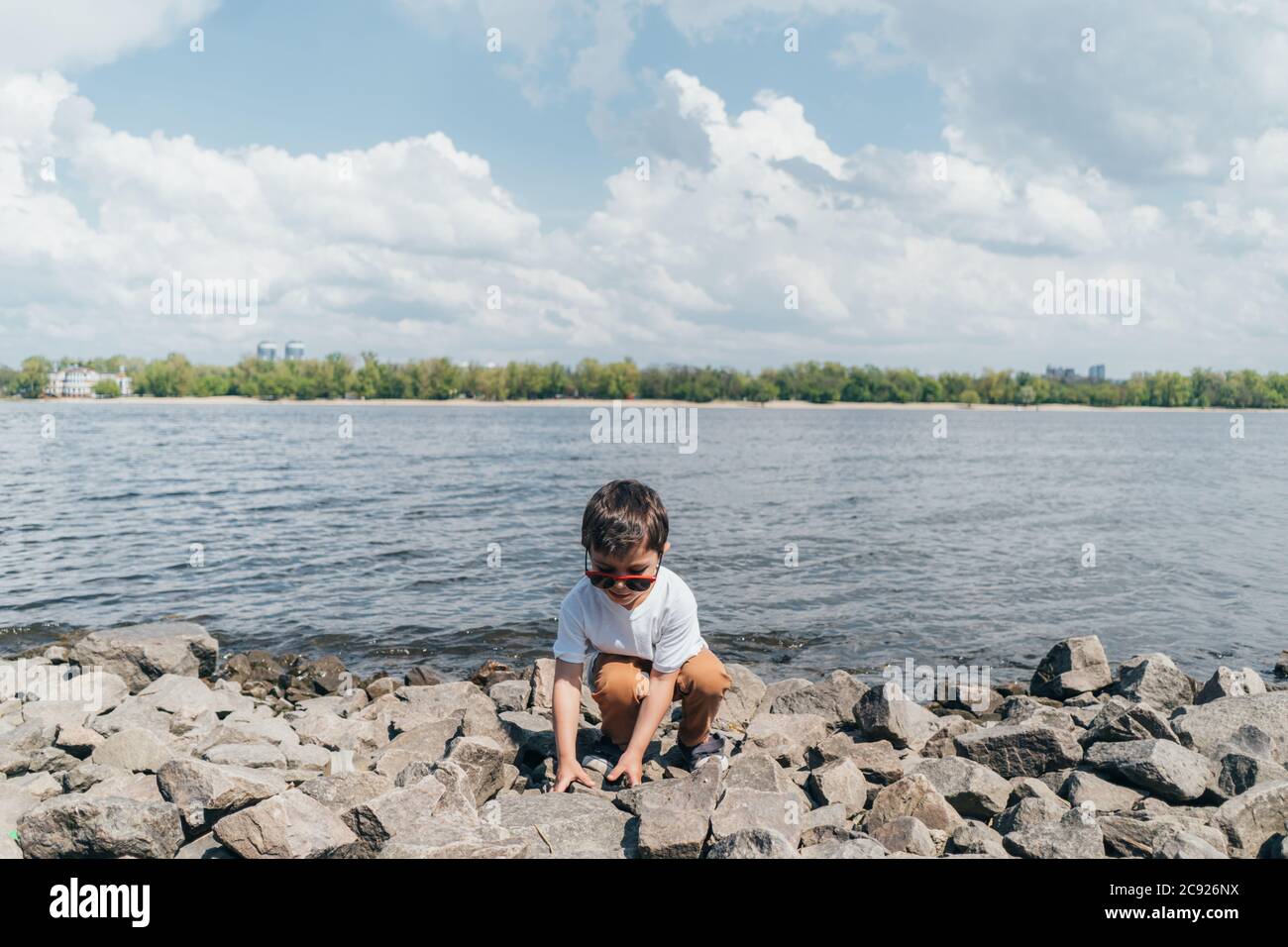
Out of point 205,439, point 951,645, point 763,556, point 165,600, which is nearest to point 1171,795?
point 951,645

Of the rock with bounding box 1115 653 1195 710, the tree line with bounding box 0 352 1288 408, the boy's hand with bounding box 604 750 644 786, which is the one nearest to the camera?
Result: the boy's hand with bounding box 604 750 644 786

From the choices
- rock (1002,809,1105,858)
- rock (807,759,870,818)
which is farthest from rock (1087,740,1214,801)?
rock (807,759,870,818)

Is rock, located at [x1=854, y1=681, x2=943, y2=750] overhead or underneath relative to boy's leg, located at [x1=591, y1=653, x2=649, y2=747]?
underneath

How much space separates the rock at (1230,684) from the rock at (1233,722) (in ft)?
3.23

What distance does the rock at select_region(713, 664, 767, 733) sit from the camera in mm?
7160

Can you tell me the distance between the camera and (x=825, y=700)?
7453 millimetres

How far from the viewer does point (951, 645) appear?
11.0 m

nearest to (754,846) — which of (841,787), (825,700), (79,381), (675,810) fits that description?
(675,810)

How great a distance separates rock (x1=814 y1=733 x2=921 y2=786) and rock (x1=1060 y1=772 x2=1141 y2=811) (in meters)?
0.92

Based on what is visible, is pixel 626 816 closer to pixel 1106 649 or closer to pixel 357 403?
pixel 1106 649

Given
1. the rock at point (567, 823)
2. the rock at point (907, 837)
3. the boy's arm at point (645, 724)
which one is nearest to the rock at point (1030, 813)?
the rock at point (907, 837)

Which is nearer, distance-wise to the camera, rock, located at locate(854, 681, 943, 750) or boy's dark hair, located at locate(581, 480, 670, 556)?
boy's dark hair, located at locate(581, 480, 670, 556)

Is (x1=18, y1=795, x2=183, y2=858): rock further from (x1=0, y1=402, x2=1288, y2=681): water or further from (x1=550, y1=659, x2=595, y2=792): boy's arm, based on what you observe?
(x1=0, y1=402, x2=1288, y2=681): water

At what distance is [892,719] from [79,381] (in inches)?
7100
